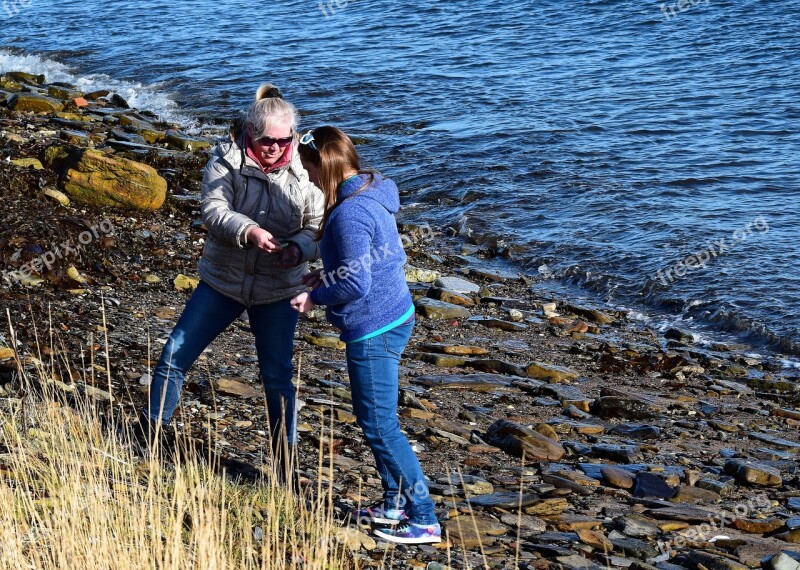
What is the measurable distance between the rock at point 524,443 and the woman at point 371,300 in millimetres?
1703

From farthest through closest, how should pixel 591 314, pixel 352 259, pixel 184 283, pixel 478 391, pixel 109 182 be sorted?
pixel 109 182 → pixel 591 314 → pixel 184 283 → pixel 478 391 → pixel 352 259

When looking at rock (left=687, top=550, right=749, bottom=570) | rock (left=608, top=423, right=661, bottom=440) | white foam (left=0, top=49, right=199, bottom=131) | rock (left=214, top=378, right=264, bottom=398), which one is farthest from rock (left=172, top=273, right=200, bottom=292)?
white foam (left=0, top=49, right=199, bottom=131)

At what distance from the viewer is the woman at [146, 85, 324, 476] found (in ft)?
16.9

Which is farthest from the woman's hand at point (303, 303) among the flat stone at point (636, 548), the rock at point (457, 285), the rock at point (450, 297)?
the rock at point (457, 285)

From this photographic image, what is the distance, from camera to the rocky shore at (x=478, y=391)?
5.51 metres

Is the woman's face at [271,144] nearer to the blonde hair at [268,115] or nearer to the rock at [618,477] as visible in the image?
the blonde hair at [268,115]

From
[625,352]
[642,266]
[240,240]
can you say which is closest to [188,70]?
[642,266]

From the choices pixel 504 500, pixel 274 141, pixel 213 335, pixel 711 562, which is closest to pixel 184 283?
pixel 213 335

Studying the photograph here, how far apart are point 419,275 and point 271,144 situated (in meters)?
6.47

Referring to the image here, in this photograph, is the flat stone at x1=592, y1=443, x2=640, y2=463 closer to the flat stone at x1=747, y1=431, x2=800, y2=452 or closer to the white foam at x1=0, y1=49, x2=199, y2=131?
the flat stone at x1=747, y1=431, x2=800, y2=452

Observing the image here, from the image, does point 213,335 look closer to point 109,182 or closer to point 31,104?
point 109,182

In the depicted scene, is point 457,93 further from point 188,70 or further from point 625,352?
point 625,352

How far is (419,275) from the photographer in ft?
37.9

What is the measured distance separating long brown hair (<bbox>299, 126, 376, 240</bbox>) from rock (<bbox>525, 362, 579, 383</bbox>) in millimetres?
4365
